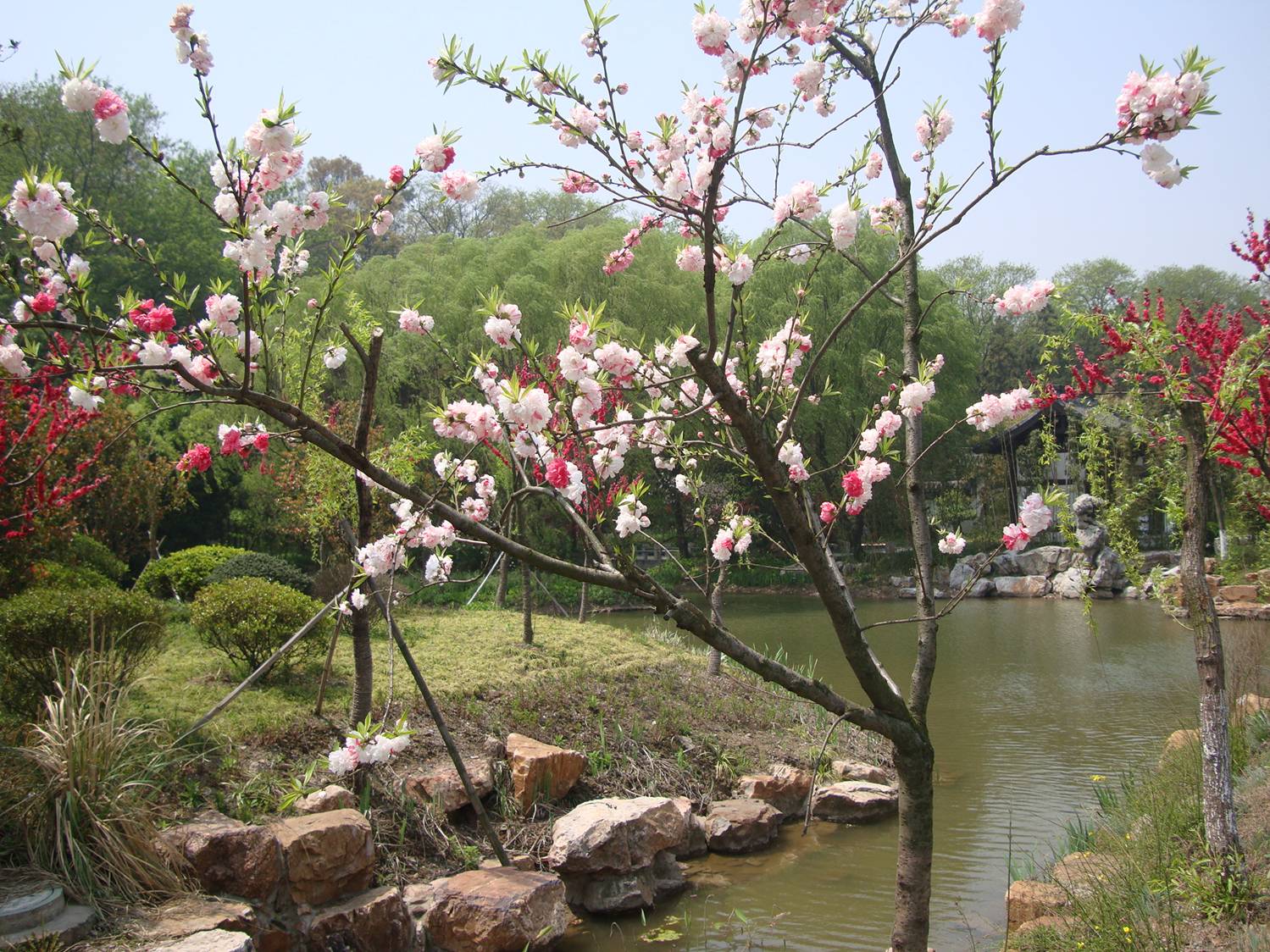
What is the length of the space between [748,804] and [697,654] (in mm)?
3456

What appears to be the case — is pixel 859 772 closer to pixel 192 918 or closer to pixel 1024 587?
pixel 192 918

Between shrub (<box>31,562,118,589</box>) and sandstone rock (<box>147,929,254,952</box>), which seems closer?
sandstone rock (<box>147,929,254,952</box>)

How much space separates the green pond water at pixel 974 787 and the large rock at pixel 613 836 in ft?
0.85

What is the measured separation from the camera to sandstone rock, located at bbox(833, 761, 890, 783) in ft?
21.2

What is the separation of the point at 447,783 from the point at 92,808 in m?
1.74

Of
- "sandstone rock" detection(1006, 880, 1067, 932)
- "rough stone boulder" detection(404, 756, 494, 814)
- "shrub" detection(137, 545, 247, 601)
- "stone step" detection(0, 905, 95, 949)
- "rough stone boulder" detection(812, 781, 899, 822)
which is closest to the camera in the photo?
"stone step" detection(0, 905, 95, 949)

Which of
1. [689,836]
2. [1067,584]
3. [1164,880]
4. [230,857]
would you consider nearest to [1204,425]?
[1164,880]

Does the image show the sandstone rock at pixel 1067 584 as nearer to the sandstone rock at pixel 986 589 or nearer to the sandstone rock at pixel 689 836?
the sandstone rock at pixel 986 589

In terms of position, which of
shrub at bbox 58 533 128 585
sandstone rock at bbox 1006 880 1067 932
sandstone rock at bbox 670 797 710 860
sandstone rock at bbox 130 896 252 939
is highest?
shrub at bbox 58 533 128 585

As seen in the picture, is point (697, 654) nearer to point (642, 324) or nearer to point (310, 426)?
point (310, 426)

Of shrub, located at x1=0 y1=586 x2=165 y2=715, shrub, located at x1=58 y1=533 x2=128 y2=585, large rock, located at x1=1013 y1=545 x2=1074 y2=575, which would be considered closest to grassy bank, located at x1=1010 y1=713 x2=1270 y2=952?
shrub, located at x1=0 y1=586 x2=165 y2=715

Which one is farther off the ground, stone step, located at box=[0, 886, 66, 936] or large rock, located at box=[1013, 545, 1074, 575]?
large rock, located at box=[1013, 545, 1074, 575]

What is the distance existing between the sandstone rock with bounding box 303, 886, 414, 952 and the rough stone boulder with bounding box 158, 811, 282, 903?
25 cm

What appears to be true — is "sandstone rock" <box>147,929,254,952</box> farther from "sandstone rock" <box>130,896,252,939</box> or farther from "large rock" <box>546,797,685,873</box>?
"large rock" <box>546,797,685,873</box>
